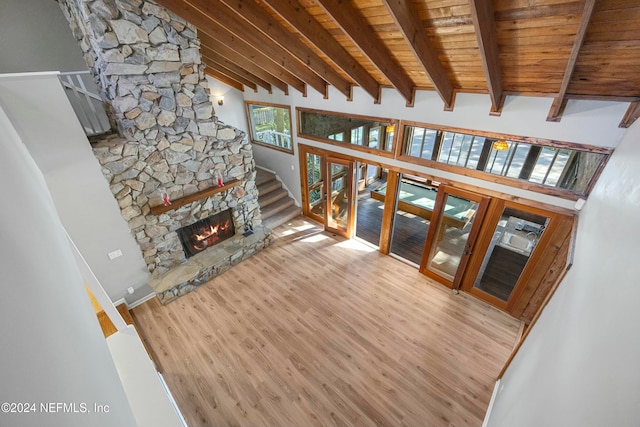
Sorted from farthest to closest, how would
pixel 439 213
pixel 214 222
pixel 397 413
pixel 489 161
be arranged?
pixel 489 161 < pixel 214 222 < pixel 439 213 < pixel 397 413

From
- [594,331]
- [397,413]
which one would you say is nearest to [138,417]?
[397,413]

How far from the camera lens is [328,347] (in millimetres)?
3615

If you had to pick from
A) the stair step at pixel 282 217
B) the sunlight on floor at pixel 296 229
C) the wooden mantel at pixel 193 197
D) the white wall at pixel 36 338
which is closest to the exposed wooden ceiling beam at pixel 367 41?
the white wall at pixel 36 338

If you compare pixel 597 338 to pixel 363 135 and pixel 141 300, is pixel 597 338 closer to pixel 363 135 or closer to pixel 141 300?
pixel 141 300

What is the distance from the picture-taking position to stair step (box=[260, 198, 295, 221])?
251 inches

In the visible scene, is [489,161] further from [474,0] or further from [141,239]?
[141,239]

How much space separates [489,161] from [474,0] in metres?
5.75

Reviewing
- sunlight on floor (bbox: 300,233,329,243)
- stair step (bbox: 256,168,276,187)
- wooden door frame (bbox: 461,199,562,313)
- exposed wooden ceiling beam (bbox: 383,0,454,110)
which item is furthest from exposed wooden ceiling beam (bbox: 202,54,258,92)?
wooden door frame (bbox: 461,199,562,313)

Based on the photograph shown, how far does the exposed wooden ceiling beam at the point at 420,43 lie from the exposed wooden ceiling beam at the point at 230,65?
3588mm

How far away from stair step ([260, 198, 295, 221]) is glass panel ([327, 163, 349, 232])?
4.46ft

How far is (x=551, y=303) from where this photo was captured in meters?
2.39

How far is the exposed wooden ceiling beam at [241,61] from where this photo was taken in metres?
4.27

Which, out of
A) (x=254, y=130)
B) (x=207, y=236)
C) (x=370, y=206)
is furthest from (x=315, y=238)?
(x=254, y=130)

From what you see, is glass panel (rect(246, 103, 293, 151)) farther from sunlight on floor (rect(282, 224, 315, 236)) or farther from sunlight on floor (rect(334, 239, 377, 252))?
sunlight on floor (rect(334, 239, 377, 252))
